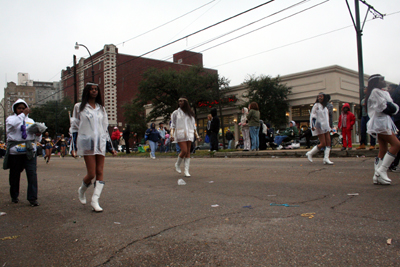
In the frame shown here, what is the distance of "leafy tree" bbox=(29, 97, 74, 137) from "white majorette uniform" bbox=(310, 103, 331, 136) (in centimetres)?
5536

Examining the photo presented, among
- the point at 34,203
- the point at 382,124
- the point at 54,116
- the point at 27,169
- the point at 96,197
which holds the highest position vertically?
the point at 54,116

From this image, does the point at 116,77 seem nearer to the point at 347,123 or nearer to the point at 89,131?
the point at 347,123

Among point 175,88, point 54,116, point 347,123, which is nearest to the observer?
point 347,123

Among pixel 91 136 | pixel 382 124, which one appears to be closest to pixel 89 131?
pixel 91 136

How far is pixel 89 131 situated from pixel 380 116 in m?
4.76

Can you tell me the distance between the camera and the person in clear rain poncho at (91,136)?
4.35m

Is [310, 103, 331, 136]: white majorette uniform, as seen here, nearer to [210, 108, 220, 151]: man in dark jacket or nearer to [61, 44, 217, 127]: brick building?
[210, 108, 220, 151]: man in dark jacket

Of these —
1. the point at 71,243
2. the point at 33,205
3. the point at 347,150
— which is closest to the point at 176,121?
the point at 33,205

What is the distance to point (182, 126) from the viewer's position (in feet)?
24.7

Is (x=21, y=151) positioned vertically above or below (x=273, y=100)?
below

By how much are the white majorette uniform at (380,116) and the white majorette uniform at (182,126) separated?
3782 millimetres

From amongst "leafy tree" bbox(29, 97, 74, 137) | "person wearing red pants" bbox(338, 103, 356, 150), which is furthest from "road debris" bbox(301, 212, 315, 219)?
"leafy tree" bbox(29, 97, 74, 137)

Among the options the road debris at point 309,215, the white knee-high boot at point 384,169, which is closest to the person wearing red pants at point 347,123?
the white knee-high boot at point 384,169

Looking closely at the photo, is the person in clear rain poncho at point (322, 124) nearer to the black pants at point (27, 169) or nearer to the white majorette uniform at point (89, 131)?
the white majorette uniform at point (89, 131)
